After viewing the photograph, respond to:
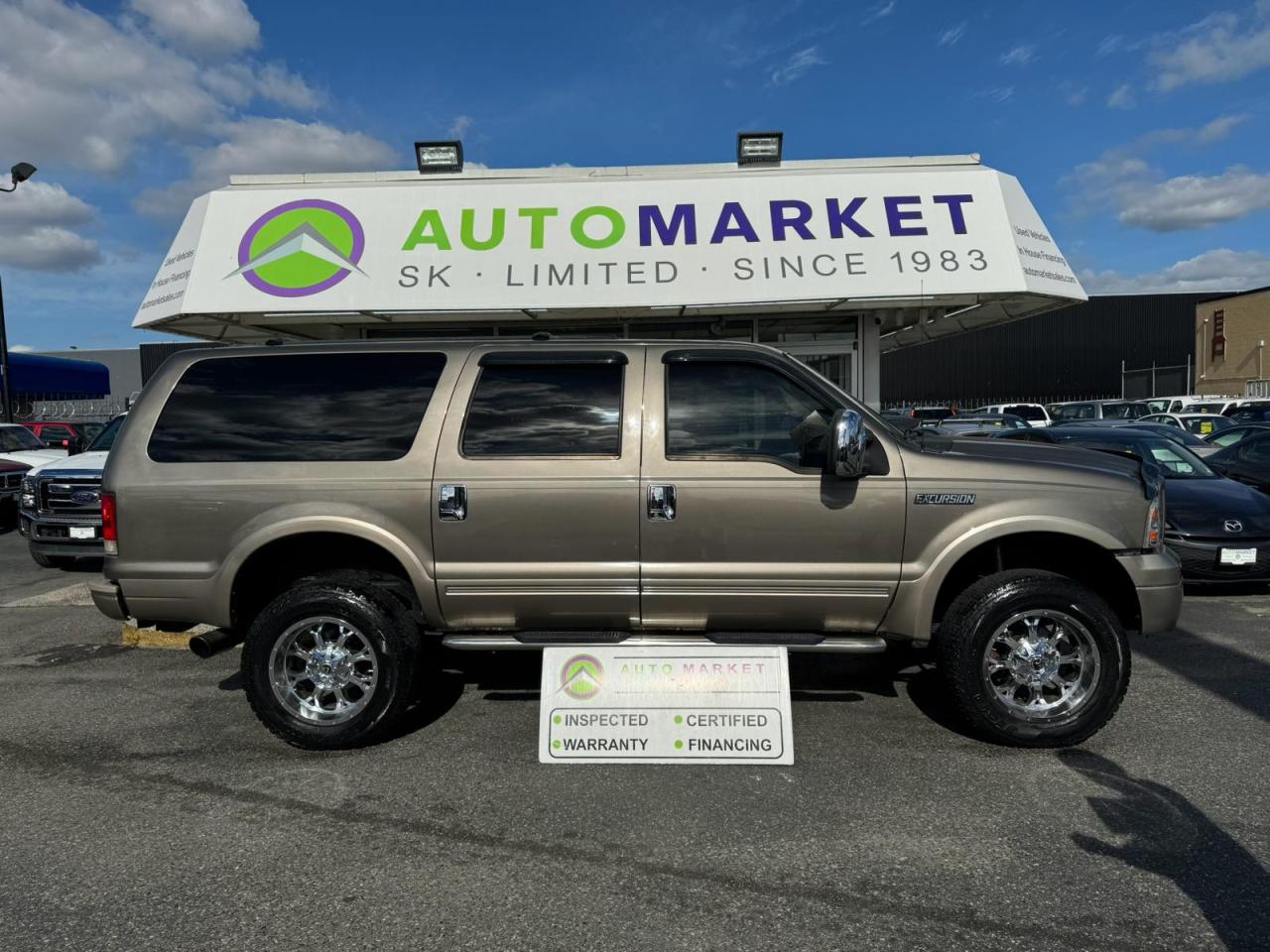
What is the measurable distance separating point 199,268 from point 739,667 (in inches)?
280

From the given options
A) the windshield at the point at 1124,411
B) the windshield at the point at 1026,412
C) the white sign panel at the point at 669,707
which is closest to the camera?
the white sign panel at the point at 669,707

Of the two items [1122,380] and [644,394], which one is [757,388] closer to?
[644,394]

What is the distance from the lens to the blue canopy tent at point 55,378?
40656mm

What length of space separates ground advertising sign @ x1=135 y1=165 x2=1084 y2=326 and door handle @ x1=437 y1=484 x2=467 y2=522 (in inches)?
167

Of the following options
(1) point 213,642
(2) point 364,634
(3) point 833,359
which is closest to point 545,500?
(2) point 364,634

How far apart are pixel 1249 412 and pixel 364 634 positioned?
72.1ft

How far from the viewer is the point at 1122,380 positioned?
44375 mm

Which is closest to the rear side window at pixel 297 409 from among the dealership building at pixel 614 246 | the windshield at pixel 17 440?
the dealership building at pixel 614 246

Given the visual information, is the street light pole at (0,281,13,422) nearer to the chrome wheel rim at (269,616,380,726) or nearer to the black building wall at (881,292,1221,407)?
the chrome wheel rim at (269,616,380,726)

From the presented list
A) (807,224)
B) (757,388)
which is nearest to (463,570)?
(757,388)

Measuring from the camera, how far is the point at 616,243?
8297mm

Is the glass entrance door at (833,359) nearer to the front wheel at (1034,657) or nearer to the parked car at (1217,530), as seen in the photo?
the parked car at (1217,530)

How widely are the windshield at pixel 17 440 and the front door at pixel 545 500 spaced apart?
523 inches

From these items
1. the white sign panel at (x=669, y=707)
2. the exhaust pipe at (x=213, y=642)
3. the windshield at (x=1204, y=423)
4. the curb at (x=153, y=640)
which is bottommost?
the curb at (x=153, y=640)
